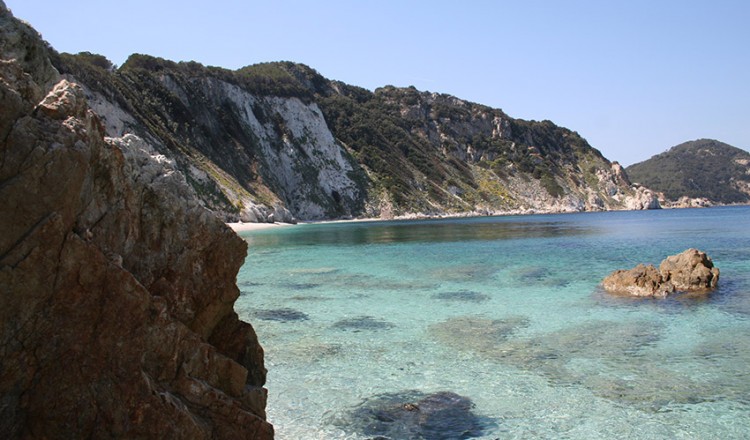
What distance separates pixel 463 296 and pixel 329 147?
320ft

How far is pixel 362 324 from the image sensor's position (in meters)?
17.2

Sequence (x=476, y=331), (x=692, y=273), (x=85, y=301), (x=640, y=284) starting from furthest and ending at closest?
1. (x=692, y=273)
2. (x=640, y=284)
3. (x=476, y=331)
4. (x=85, y=301)

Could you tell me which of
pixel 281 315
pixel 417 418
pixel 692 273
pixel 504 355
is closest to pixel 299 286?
pixel 281 315

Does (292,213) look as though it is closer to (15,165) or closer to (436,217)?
(436,217)

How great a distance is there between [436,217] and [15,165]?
119 m

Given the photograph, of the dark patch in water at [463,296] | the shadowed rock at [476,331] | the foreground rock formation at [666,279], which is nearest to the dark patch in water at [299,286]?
the dark patch in water at [463,296]

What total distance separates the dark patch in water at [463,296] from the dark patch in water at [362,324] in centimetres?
476

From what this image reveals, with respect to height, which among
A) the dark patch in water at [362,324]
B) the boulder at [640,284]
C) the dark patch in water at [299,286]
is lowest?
the dark patch in water at [299,286]

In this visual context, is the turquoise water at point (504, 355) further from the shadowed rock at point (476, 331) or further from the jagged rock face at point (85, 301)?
the jagged rock face at point (85, 301)

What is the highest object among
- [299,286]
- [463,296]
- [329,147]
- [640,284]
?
[329,147]

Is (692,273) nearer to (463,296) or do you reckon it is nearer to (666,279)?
(666,279)

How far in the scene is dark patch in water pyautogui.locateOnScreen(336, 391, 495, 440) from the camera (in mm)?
8734

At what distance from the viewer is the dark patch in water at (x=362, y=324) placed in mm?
16625

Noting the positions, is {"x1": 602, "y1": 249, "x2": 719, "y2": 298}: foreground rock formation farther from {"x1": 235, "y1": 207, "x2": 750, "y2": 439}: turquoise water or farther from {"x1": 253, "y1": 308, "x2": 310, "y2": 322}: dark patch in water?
{"x1": 253, "y1": 308, "x2": 310, "y2": 322}: dark patch in water
